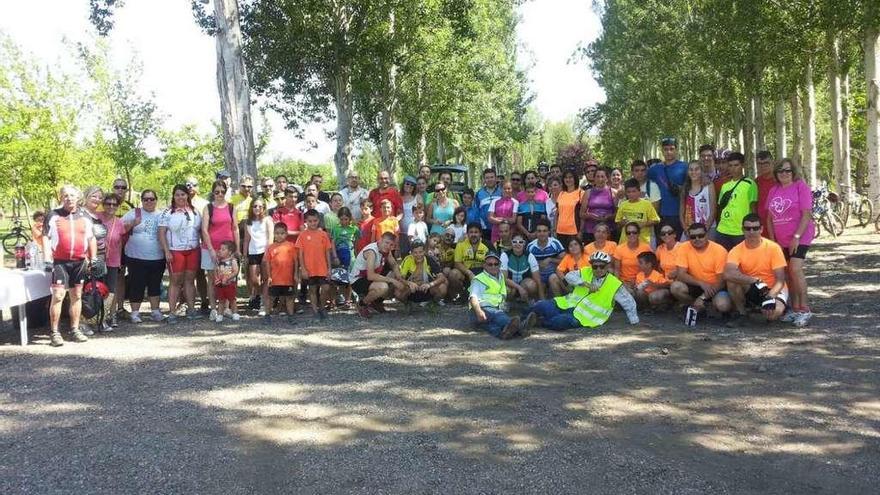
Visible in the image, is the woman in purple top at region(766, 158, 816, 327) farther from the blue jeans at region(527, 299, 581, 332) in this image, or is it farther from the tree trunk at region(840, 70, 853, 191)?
the tree trunk at region(840, 70, 853, 191)

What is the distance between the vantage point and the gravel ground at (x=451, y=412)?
12.8ft

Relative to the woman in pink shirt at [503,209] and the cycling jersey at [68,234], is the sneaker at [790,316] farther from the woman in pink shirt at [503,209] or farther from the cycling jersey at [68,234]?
the cycling jersey at [68,234]

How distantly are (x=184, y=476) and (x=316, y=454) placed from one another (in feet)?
2.62

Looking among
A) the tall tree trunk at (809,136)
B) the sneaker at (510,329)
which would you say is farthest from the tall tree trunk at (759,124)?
the sneaker at (510,329)

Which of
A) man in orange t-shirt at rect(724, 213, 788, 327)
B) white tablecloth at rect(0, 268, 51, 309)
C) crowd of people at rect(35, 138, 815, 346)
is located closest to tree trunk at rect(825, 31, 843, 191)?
crowd of people at rect(35, 138, 815, 346)

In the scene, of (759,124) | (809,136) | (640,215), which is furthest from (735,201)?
(759,124)

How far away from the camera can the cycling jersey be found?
7.46 metres

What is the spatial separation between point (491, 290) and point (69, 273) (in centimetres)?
495

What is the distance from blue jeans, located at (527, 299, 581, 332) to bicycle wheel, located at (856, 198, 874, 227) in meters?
13.3

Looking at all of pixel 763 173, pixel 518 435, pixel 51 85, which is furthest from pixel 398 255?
pixel 51 85

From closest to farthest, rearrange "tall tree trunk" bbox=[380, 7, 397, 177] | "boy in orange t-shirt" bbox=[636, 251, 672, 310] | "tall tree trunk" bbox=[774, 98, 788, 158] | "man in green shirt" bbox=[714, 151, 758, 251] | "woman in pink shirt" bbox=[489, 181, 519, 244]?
"man in green shirt" bbox=[714, 151, 758, 251], "boy in orange t-shirt" bbox=[636, 251, 672, 310], "woman in pink shirt" bbox=[489, 181, 519, 244], "tall tree trunk" bbox=[774, 98, 788, 158], "tall tree trunk" bbox=[380, 7, 397, 177]

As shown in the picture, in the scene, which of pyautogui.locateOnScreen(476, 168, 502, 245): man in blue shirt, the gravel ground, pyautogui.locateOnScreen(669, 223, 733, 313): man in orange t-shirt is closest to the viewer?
the gravel ground

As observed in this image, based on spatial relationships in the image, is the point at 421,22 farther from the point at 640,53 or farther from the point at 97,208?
the point at 640,53

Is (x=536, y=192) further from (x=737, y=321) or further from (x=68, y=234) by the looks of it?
(x=68, y=234)
